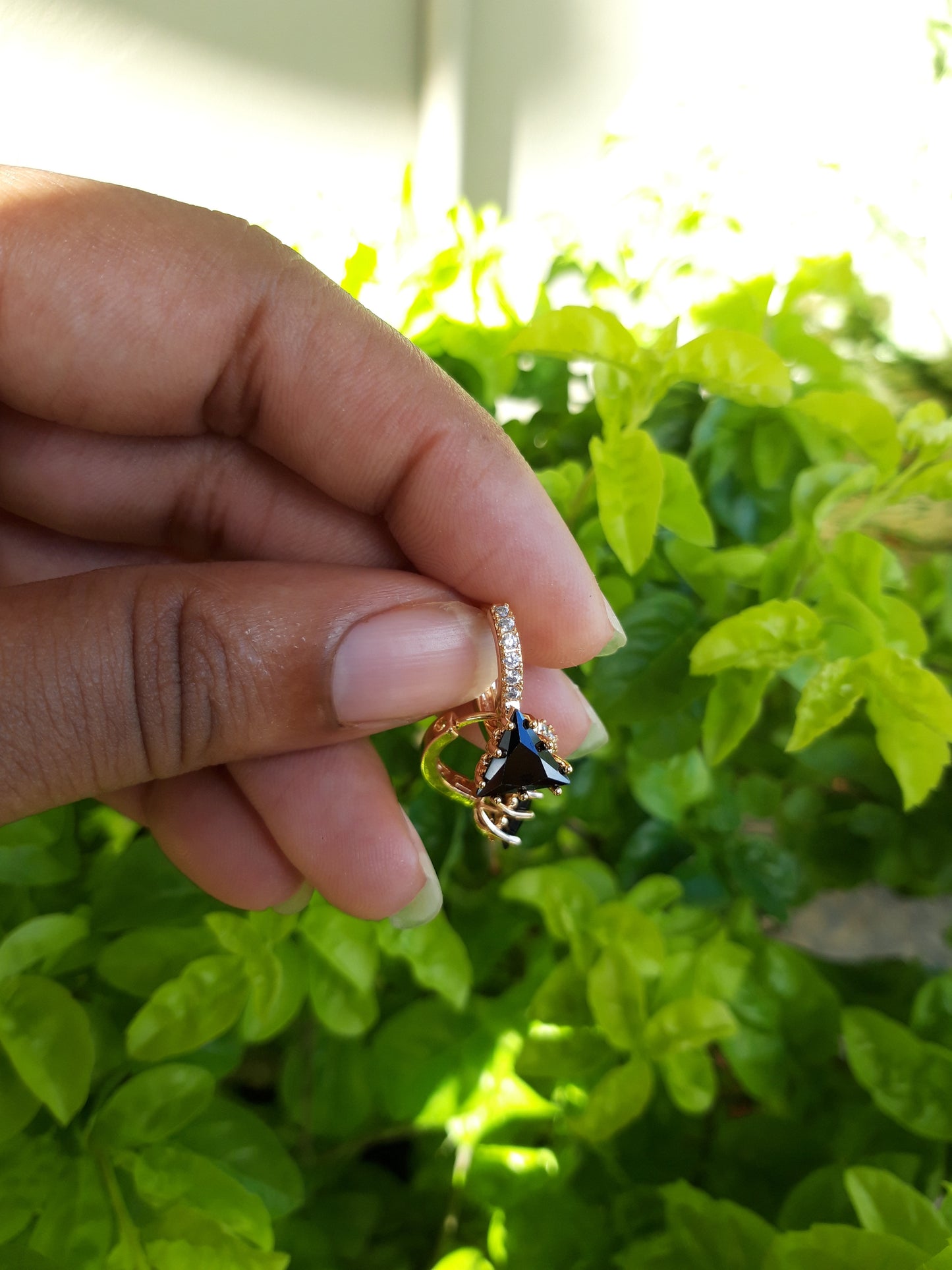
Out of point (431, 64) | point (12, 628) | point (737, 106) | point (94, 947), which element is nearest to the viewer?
point (12, 628)

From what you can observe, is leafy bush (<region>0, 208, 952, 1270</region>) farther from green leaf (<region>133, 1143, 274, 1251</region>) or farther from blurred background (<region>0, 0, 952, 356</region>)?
blurred background (<region>0, 0, 952, 356</region>)

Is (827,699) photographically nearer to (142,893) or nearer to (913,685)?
(913,685)

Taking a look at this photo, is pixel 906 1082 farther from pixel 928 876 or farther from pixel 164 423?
pixel 164 423

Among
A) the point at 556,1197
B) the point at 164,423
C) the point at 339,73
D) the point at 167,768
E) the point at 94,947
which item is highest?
the point at 339,73

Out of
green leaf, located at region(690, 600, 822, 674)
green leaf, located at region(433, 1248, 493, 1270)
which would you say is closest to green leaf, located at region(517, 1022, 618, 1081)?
green leaf, located at region(433, 1248, 493, 1270)

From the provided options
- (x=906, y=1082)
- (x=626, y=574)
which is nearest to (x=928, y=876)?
(x=906, y=1082)

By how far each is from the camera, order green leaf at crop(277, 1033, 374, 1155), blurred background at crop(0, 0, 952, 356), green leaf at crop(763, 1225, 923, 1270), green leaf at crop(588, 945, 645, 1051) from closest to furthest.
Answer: green leaf at crop(763, 1225, 923, 1270) → green leaf at crop(588, 945, 645, 1051) → green leaf at crop(277, 1033, 374, 1155) → blurred background at crop(0, 0, 952, 356)

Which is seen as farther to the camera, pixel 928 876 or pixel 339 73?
pixel 339 73
